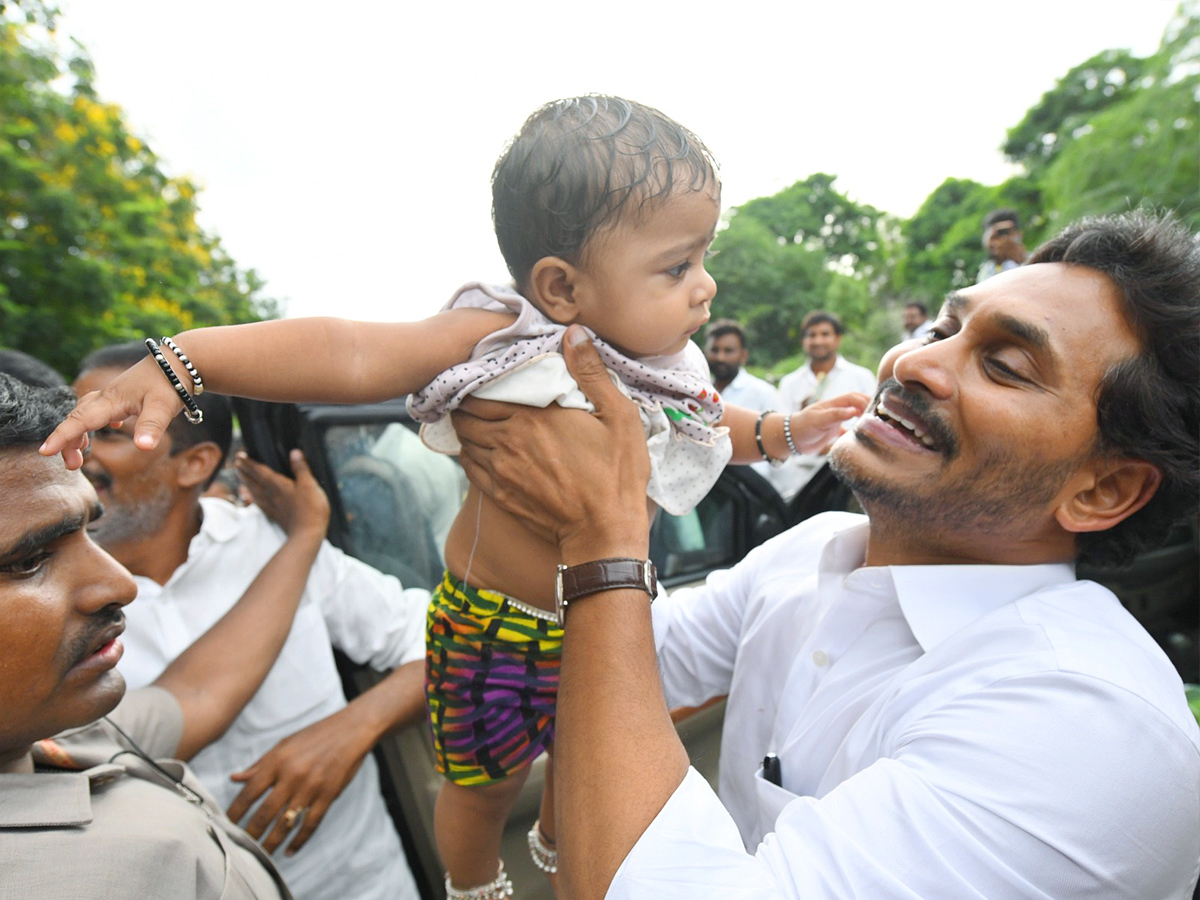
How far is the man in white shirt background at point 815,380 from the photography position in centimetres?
287

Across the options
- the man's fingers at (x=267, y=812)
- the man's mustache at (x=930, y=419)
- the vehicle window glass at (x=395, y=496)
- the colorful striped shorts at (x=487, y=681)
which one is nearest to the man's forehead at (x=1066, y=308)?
the man's mustache at (x=930, y=419)

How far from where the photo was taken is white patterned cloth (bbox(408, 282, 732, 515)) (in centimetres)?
146

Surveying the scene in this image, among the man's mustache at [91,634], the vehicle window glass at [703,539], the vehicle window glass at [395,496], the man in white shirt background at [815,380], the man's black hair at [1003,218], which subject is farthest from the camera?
the man's black hair at [1003,218]

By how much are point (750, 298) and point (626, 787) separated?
50.2 inches

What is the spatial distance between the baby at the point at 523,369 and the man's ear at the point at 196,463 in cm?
122

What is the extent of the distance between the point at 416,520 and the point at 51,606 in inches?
61.3

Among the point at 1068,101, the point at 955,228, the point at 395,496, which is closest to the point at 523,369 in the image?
the point at 395,496

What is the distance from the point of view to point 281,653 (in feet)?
7.61

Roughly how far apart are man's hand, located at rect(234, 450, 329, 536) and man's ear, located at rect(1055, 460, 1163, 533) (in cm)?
210

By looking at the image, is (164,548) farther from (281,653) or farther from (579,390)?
(579,390)

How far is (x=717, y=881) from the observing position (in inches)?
40.6

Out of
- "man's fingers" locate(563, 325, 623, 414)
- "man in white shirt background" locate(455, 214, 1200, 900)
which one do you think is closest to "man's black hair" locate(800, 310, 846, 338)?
"man in white shirt background" locate(455, 214, 1200, 900)

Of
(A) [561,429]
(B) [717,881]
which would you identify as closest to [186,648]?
(A) [561,429]

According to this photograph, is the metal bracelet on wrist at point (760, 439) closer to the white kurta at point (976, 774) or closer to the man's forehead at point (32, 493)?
the white kurta at point (976, 774)
